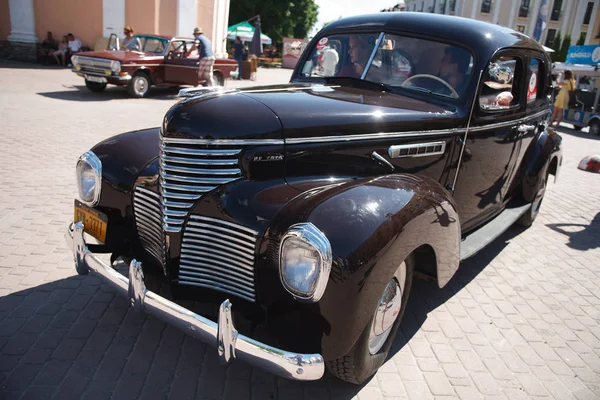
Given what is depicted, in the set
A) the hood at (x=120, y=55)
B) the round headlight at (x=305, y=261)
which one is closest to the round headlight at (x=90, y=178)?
the round headlight at (x=305, y=261)

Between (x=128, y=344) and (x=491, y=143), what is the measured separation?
120 inches

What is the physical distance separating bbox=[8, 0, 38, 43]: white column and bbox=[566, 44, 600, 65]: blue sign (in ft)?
74.7

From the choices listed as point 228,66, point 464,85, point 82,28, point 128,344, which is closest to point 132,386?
point 128,344

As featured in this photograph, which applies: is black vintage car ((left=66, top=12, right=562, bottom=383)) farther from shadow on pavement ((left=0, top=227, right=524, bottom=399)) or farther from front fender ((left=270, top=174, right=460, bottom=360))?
shadow on pavement ((left=0, top=227, right=524, bottom=399))

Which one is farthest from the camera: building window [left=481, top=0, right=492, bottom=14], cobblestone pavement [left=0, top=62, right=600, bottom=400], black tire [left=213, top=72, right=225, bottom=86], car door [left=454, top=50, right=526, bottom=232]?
building window [left=481, top=0, right=492, bottom=14]

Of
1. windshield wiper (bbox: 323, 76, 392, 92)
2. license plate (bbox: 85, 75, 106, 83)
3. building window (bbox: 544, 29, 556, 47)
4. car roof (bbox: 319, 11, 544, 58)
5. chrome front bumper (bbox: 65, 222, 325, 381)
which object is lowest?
chrome front bumper (bbox: 65, 222, 325, 381)

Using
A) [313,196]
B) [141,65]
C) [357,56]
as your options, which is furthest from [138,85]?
[313,196]

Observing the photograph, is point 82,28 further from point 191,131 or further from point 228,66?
point 191,131

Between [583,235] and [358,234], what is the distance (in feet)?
14.8

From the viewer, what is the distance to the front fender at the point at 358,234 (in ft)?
6.80

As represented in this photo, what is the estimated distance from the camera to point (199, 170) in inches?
96.4

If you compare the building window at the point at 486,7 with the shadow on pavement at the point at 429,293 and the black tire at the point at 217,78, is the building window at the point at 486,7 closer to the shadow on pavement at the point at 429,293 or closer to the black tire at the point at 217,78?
the black tire at the point at 217,78

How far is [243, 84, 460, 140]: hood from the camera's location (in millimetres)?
2611

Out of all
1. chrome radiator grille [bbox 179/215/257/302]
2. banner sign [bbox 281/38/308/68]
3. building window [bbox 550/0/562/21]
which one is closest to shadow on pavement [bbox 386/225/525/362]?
chrome radiator grille [bbox 179/215/257/302]
